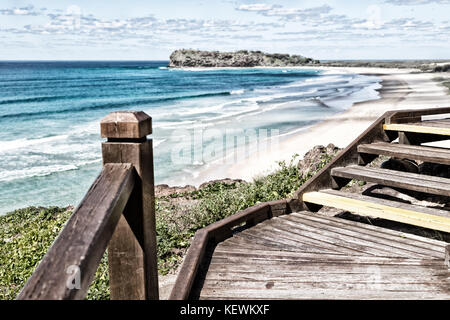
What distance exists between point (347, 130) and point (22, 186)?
1233 cm

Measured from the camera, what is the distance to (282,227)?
4.48m

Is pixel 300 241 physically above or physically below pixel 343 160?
below

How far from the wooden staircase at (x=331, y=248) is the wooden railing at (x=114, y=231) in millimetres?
722

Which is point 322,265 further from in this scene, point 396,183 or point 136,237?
point 136,237

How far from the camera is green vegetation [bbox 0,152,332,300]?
5598mm

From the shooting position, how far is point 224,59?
15862 cm

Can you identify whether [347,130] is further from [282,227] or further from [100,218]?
[100,218]

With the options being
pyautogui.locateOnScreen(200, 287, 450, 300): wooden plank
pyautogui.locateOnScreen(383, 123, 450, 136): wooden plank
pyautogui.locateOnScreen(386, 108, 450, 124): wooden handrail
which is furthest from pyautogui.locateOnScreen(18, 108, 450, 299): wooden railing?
pyautogui.locateOnScreen(386, 108, 450, 124): wooden handrail

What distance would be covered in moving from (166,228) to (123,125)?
14.2 feet

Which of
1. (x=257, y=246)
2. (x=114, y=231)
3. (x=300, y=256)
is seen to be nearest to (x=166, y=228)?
(x=257, y=246)

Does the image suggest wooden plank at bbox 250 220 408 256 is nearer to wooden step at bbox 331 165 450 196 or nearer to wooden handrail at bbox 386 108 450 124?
wooden step at bbox 331 165 450 196

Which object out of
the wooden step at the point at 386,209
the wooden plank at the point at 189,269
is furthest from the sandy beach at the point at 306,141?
the wooden plank at the point at 189,269
